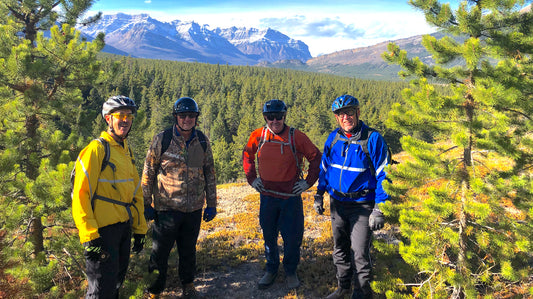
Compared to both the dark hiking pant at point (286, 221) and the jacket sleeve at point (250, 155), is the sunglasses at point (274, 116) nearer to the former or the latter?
the jacket sleeve at point (250, 155)

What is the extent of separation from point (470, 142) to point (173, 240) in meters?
4.91

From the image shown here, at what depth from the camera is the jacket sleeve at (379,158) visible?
4.27 metres

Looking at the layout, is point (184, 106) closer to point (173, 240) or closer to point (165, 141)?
point (165, 141)

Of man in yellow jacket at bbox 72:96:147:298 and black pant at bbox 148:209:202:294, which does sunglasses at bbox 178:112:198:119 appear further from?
black pant at bbox 148:209:202:294

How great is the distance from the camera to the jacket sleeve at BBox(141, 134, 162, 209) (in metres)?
4.51

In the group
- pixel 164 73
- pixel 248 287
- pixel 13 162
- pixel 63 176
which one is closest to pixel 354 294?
pixel 248 287

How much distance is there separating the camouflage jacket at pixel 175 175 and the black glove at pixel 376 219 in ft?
9.12

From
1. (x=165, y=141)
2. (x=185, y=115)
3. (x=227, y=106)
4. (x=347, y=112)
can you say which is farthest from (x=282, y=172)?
(x=227, y=106)

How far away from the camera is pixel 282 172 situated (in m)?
5.16

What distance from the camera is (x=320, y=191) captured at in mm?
5070

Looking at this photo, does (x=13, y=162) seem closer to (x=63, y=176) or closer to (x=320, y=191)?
(x=63, y=176)

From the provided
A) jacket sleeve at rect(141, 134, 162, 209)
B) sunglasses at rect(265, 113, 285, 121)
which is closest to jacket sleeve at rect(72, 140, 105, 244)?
jacket sleeve at rect(141, 134, 162, 209)

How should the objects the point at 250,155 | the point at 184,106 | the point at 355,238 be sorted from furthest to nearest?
1. the point at 250,155
2. the point at 184,106
3. the point at 355,238

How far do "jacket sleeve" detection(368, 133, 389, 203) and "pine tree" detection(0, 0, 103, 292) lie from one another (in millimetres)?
4652
